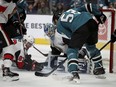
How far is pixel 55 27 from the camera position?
4309 mm

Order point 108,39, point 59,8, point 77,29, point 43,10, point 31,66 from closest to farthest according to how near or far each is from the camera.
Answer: point 77,29 < point 31,66 < point 108,39 < point 59,8 < point 43,10

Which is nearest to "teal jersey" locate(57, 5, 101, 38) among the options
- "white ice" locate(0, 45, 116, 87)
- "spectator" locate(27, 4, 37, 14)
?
"white ice" locate(0, 45, 116, 87)

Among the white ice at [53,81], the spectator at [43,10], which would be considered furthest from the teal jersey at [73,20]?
the spectator at [43,10]

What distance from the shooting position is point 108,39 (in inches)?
218

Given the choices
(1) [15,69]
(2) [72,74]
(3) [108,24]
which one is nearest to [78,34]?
(2) [72,74]

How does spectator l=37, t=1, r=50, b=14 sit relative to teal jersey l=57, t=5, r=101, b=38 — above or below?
above

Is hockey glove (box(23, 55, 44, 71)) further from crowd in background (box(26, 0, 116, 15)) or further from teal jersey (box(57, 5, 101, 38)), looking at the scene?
crowd in background (box(26, 0, 116, 15))

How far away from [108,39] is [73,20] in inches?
74.4

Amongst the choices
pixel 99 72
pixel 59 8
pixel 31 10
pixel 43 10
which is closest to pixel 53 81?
pixel 99 72

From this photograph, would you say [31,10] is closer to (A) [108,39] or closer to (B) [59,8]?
(B) [59,8]

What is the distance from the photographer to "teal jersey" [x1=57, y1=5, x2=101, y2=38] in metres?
3.71

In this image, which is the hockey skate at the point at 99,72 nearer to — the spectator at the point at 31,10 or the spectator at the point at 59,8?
the spectator at the point at 59,8

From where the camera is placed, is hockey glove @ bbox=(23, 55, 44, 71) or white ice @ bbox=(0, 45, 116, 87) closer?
white ice @ bbox=(0, 45, 116, 87)

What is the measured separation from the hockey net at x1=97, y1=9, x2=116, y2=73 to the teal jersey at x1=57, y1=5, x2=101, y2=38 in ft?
1.68
